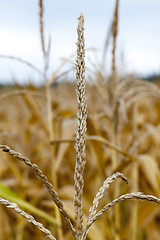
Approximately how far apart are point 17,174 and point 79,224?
124 centimetres

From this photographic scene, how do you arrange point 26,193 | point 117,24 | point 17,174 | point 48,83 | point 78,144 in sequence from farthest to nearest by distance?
point 26,193 < point 17,174 < point 48,83 < point 117,24 < point 78,144

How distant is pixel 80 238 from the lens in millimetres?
350

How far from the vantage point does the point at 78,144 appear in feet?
1.09

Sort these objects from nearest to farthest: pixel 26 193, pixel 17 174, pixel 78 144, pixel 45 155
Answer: pixel 78 144, pixel 17 174, pixel 26 193, pixel 45 155

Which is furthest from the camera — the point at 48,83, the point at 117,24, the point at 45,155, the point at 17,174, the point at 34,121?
the point at 34,121

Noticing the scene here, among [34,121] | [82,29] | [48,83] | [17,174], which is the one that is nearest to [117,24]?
[48,83]

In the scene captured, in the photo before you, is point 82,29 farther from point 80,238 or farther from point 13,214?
point 13,214

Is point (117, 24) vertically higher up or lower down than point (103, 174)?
higher up

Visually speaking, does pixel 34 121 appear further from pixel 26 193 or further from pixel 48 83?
pixel 48 83

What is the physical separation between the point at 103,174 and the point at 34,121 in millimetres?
1113

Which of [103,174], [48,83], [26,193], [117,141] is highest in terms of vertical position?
[48,83]

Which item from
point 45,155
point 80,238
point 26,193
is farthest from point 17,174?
point 80,238

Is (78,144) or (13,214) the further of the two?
(13,214)

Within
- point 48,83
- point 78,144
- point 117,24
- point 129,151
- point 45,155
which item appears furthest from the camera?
point 45,155
